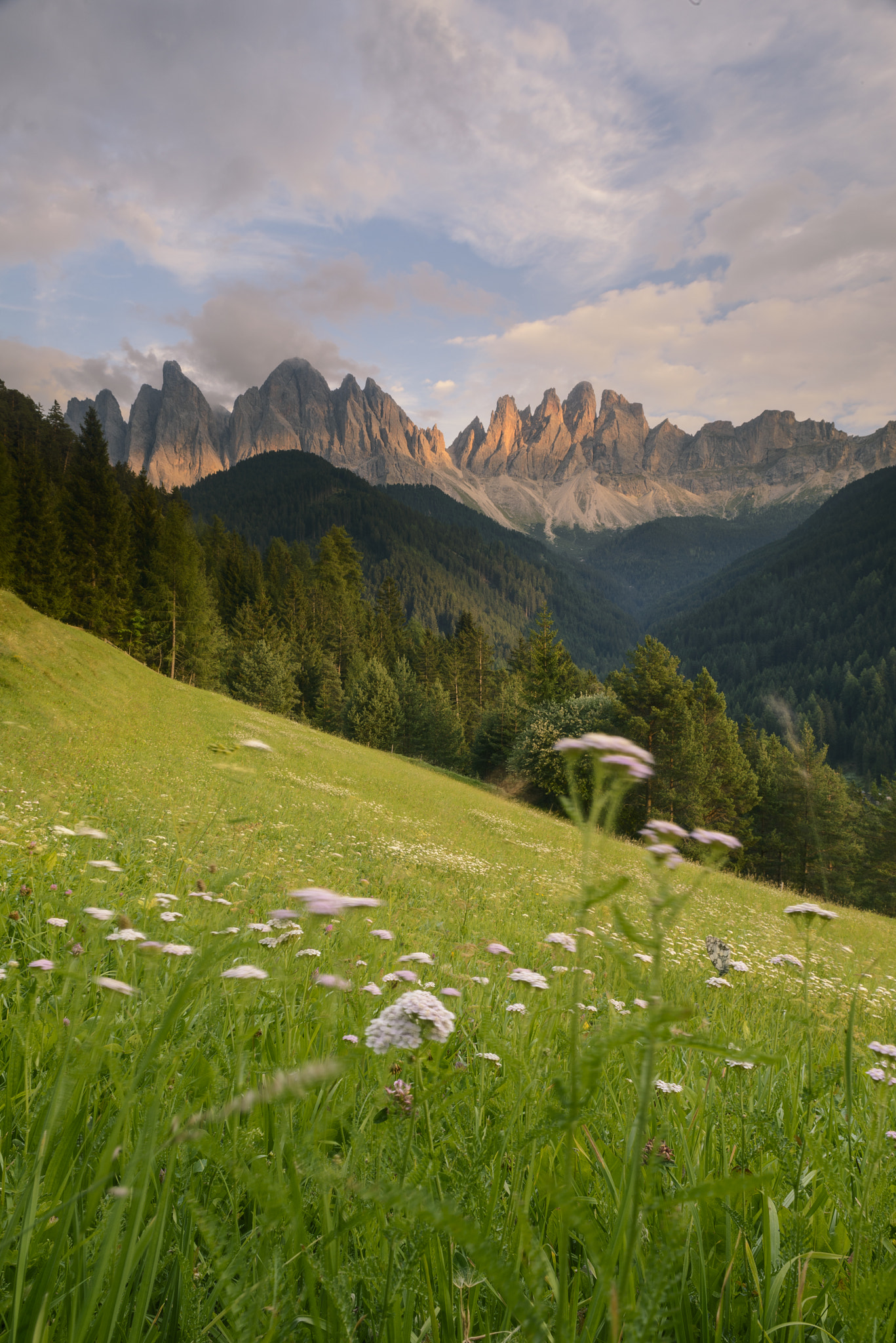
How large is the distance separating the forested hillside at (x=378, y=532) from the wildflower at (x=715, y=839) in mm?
137070

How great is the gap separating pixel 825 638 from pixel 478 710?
424ft

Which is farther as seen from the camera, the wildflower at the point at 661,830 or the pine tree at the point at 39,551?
the pine tree at the point at 39,551

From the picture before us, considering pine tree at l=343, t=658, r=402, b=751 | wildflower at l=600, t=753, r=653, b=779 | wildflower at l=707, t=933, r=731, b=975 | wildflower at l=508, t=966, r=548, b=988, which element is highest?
wildflower at l=600, t=753, r=653, b=779

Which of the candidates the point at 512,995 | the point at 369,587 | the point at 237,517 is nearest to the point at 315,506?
the point at 237,517

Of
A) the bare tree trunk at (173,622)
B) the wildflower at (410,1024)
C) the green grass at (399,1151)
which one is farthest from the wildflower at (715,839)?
the bare tree trunk at (173,622)

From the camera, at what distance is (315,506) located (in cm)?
16250

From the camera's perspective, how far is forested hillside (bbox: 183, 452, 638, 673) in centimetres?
14875

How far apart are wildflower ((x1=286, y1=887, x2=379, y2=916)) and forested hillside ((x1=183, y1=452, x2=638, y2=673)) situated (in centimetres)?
13739

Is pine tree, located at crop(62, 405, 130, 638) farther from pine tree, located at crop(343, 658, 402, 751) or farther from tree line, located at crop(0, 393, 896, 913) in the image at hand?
pine tree, located at crop(343, 658, 402, 751)

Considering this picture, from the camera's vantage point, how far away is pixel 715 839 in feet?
4.64

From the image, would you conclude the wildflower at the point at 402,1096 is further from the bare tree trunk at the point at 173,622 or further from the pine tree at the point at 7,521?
the bare tree trunk at the point at 173,622

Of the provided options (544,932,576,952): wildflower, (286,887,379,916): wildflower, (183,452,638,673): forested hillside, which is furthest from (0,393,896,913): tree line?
(183,452,638,673): forested hillside

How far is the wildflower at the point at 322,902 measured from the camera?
1.01 metres

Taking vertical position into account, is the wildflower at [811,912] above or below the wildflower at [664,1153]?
above
